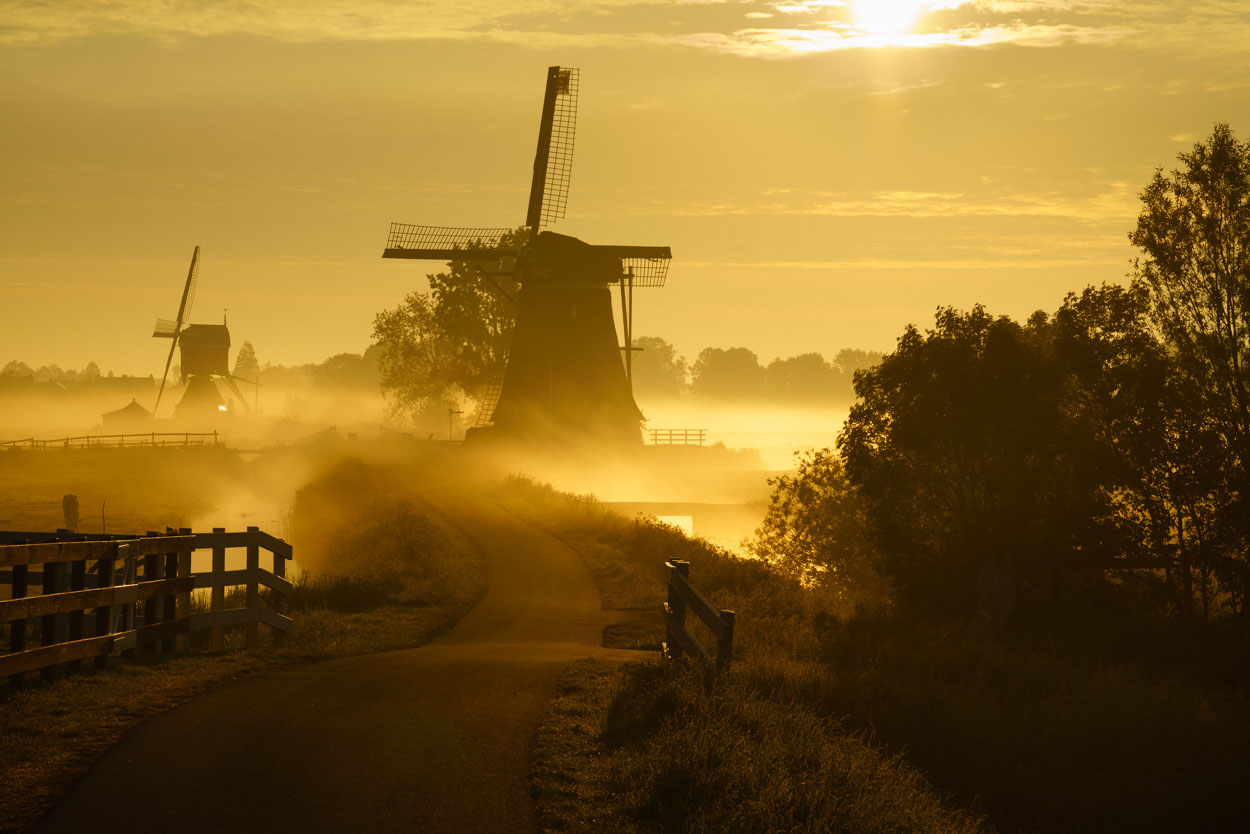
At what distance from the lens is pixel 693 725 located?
35.6ft

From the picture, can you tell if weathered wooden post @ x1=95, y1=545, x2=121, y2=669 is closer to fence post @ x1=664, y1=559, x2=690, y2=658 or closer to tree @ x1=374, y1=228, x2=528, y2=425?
fence post @ x1=664, y1=559, x2=690, y2=658

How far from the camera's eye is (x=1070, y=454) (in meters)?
31.3

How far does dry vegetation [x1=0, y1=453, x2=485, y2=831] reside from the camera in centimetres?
974

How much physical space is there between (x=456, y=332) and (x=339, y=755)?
82436 mm

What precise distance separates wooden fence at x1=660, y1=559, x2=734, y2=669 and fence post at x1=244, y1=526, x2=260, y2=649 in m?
5.76

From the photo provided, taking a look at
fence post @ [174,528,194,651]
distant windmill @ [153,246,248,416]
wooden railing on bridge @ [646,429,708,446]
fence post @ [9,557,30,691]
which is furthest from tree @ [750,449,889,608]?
distant windmill @ [153,246,248,416]

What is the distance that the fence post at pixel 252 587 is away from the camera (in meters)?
16.0

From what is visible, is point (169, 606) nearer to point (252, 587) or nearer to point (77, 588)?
point (252, 587)

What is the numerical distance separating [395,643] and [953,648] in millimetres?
12999

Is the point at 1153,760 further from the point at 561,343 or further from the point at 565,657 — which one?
the point at 561,343

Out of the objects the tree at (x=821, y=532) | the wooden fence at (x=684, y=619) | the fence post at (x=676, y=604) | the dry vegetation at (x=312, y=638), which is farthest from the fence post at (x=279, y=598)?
the tree at (x=821, y=532)

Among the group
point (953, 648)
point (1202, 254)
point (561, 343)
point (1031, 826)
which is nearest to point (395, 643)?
point (1031, 826)

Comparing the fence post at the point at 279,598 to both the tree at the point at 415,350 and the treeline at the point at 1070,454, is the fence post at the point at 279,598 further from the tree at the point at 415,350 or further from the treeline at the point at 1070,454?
the tree at the point at 415,350

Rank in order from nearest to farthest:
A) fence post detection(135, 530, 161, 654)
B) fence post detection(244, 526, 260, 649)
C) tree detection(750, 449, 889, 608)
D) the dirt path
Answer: the dirt path → fence post detection(135, 530, 161, 654) → fence post detection(244, 526, 260, 649) → tree detection(750, 449, 889, 608)
